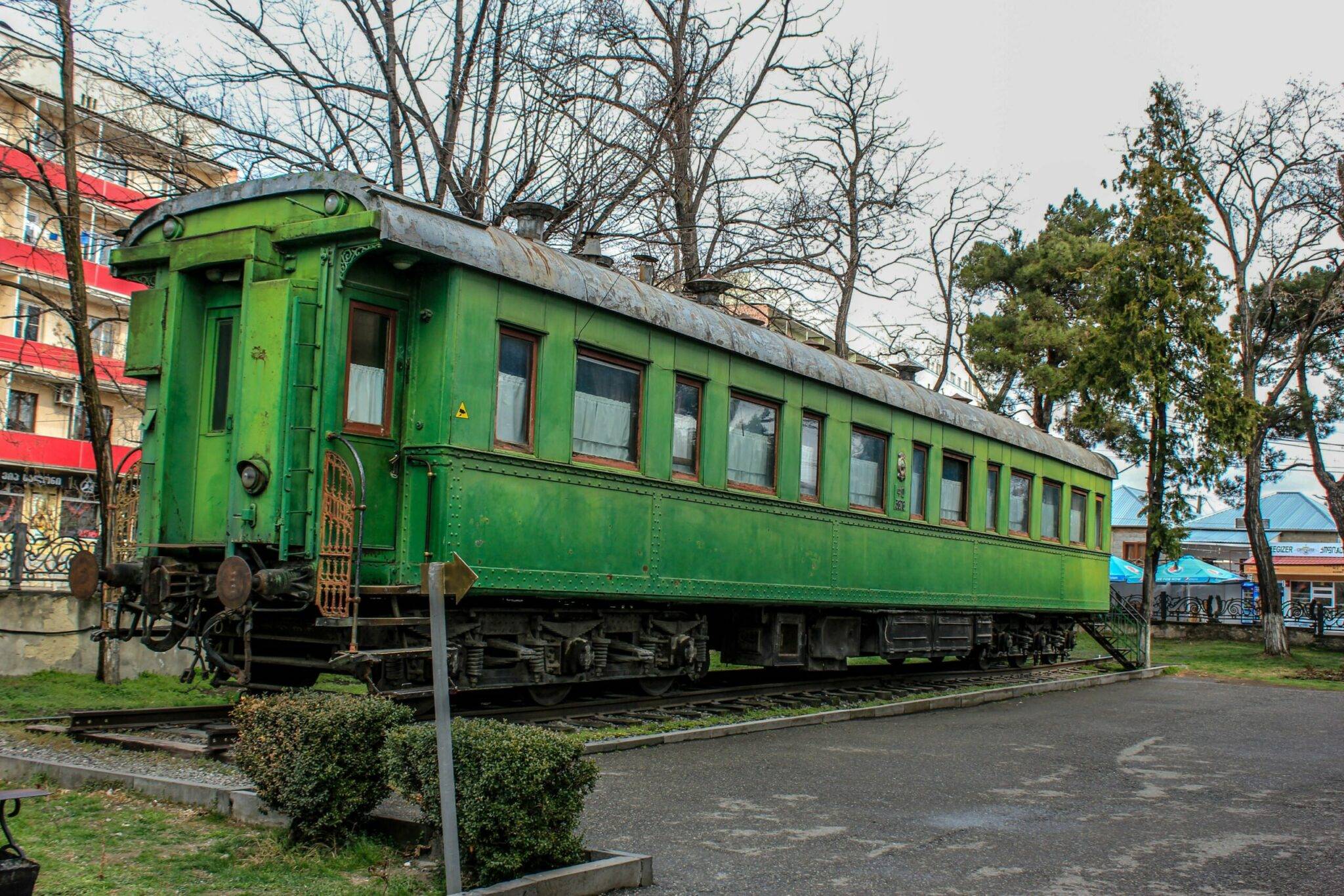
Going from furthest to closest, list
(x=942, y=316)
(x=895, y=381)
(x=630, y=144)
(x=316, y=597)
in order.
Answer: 1. (x=942, y=316)
2. (x=630, y=144)
3. (x=895, y=381)
4. (x=316, y=597)

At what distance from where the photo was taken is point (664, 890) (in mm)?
5328

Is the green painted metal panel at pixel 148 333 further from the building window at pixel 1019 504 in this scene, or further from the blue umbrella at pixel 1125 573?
the blue umbrella at pixel 1125 573

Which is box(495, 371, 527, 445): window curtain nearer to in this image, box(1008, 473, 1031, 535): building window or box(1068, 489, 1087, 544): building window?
box(1008, 473, 1031, 535): building window

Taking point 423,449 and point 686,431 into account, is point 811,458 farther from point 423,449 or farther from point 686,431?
point 423,449

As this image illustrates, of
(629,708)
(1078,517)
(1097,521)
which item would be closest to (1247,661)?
(1097,521)

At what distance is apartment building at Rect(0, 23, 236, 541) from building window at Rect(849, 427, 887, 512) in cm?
753

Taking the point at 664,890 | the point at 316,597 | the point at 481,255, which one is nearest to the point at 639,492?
the point at 481,255

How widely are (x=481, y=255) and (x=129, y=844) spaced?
483cm

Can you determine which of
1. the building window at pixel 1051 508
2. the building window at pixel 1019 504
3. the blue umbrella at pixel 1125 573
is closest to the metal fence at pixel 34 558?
the building window at pixel 1019 504

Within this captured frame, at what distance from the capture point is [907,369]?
17.0 metres

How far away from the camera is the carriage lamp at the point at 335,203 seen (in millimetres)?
8609

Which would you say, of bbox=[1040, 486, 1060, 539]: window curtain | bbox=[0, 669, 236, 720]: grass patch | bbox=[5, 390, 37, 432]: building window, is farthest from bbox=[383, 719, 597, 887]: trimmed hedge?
bbox=[5, 390, 37, 432]: building window

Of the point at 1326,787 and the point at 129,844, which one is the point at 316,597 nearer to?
the point at 129,844

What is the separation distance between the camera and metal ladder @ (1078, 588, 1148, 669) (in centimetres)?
2095
